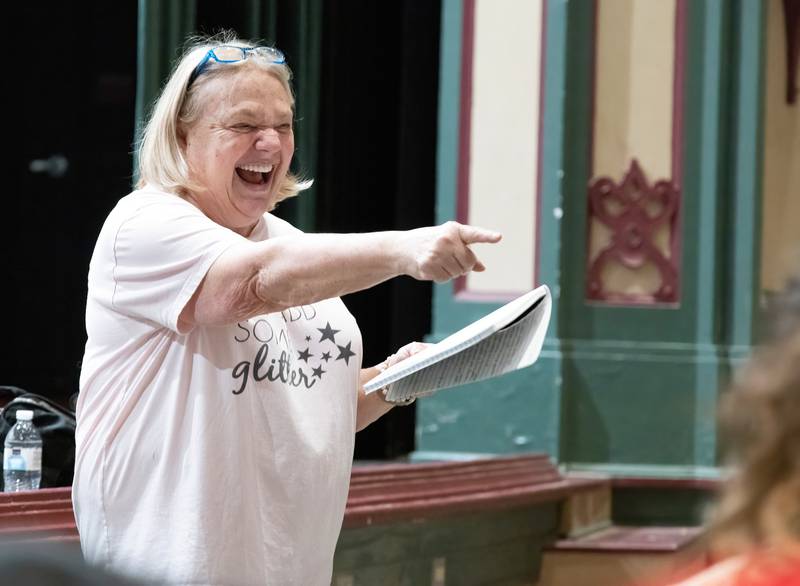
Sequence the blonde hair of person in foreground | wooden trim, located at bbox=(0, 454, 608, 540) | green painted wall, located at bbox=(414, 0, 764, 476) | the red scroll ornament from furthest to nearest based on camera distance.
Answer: the red scroll ornament < green painted wall, located at bbox=(414, 0, 764, 476) < wooden trim, located at bbox=(0, 454, 608, 540) < the blonde hair of person in foreground

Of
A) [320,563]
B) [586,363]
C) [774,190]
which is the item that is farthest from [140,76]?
[320,563]

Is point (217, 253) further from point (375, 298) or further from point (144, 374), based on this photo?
point (375, 298)

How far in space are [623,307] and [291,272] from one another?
357 centimetres

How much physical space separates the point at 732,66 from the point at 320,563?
3865mm

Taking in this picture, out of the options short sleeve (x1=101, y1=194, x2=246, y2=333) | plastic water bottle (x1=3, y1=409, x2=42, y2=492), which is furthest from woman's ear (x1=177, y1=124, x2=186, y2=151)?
plastic water bottle (x1=3, y1=409, x2=42, y2=492)

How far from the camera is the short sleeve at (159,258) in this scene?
2.16 meters

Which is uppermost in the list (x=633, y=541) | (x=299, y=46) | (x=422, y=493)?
(x=299, y=46)

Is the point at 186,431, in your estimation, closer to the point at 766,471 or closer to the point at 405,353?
the point at 405,353

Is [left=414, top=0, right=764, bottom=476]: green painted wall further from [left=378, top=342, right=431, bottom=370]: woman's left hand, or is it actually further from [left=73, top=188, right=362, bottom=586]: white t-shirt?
[left=73, top=188, right=362, bottom=586]: white t-shirt

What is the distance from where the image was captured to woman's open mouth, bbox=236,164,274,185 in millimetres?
2383

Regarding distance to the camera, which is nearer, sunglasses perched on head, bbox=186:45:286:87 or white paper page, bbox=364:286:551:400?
white paper page, bbox=364:286:551:400

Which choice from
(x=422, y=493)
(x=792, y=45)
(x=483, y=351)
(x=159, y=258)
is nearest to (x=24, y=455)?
(x=422, y=493)

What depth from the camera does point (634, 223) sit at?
5.64 metres

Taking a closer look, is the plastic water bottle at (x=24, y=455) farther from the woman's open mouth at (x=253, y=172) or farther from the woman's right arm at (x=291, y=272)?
the woman's right arm at (x=291, y=272)
